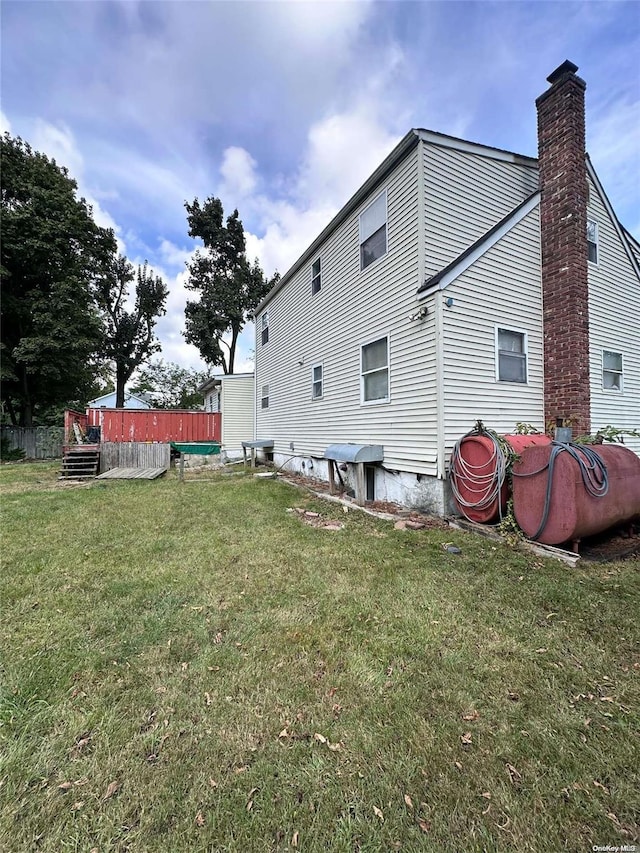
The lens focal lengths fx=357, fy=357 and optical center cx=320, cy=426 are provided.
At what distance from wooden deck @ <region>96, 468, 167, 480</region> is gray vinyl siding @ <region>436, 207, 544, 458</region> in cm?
867

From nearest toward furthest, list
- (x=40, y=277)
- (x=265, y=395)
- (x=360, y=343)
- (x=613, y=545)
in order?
(x=613, y=545), (x=360, y=343), (x=265, y=395), (x=40, y=277)

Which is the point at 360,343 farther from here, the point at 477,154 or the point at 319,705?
the point at 319,705

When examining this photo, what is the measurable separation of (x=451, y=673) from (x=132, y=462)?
12.5 meters

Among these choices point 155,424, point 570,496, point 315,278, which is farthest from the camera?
point 155,424

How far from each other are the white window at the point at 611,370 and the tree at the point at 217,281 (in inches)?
768

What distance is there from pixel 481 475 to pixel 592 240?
5.92 meters

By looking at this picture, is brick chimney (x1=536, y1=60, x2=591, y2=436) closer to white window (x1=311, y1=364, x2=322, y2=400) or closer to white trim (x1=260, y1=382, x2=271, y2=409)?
white window (x1=311, y1=364, x2=322, y2=400)

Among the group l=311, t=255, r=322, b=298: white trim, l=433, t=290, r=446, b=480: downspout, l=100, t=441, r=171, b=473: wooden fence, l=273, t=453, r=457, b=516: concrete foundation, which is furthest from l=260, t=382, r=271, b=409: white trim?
l=433, t=290, r=446, b=480: downspout

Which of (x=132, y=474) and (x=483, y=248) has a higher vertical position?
(x=483, y=248)

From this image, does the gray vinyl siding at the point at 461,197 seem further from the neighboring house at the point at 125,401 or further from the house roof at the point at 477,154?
the neighboring house at the point at 125,401

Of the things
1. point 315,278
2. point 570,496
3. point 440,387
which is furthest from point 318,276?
point 570,496

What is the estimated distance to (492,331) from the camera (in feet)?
20.1

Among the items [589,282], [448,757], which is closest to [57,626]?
[448,757]

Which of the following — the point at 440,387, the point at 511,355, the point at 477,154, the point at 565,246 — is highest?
the point at 477,154
